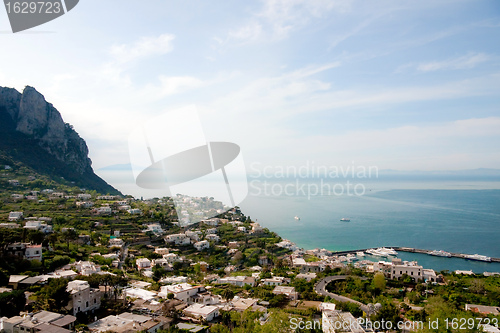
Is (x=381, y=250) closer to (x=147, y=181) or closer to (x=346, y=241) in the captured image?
(x=346, y=241)

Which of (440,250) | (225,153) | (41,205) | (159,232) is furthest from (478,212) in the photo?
(41,205)

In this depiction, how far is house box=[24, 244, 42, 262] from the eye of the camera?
25.1ft

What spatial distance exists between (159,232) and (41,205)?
6172 mm

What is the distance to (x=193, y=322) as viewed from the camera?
5.67 m

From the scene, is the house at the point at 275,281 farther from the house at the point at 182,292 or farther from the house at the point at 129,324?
the house at the point at 129,324

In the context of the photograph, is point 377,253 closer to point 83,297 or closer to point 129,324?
point 129,324

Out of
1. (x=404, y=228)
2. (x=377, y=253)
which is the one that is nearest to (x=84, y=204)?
(x=377, y=253)

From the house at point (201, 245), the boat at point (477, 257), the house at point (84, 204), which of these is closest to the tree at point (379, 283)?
the house at point (201, 245)

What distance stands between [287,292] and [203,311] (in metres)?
2.72

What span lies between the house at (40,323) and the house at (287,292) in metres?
4.80

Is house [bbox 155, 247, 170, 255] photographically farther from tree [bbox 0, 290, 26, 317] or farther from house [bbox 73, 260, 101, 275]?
tree [bbox 0, 290, 26, 317]

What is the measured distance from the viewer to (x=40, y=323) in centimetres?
448

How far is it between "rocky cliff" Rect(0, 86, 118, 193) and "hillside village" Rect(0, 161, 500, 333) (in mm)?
8221

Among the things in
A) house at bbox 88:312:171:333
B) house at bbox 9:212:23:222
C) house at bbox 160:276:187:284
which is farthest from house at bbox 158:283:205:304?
house at bbox 9:212:23:222
